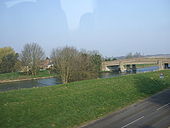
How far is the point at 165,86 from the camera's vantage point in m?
27.9

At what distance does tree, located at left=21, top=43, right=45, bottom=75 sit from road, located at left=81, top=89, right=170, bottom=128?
63.4 metres

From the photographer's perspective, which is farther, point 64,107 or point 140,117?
point 64,107

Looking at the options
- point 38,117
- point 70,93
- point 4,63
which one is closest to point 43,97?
point 70,93

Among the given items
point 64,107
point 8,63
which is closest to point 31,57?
point 8,63

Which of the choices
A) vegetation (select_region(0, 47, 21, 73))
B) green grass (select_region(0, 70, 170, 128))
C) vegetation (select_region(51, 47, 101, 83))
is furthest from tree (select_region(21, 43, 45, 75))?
green grass (select_region(0, 70, 170, 128))

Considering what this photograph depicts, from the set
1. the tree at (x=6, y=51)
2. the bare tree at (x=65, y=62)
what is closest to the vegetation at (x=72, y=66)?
the bare tree at (x=65, y=62)

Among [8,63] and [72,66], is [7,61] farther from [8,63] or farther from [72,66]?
[72,66]

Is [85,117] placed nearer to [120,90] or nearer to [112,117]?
[112,117]

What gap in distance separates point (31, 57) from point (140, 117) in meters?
67.2

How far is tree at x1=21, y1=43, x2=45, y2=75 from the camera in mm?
76688

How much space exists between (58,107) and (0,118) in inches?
193

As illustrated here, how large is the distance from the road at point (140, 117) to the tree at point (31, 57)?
63.4m

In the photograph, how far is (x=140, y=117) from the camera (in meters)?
14.6

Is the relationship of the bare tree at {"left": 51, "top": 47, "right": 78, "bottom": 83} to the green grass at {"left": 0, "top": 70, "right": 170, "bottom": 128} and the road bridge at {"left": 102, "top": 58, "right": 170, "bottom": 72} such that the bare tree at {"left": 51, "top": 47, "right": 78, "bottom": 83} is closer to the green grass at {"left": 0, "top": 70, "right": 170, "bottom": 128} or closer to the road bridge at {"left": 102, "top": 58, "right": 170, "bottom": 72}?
the green grass at {"left": 0, "top": 70, "right": 170, "bottom": 128}
